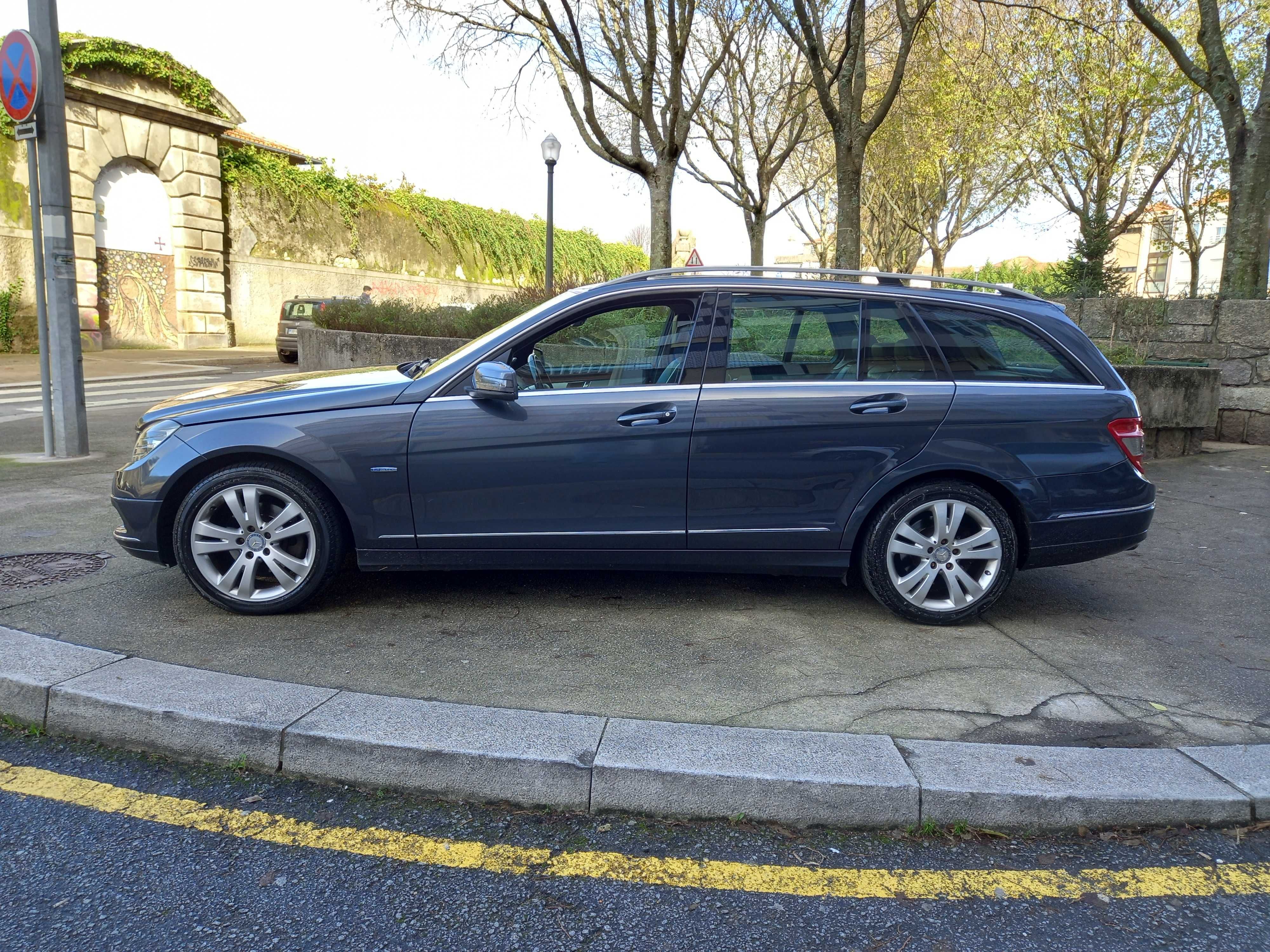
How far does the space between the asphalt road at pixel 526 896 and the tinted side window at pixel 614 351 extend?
2084 millimetres

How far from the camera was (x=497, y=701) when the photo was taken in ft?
11.0

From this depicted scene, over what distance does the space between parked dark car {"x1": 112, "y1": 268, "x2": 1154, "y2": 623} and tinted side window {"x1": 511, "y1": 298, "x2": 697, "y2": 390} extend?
1 centimetres

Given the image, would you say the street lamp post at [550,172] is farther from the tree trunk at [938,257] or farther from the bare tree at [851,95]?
the tree trunk at [938,257]

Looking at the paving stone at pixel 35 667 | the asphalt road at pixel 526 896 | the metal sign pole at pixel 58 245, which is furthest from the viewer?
the metal sign pole at pixel 58 245

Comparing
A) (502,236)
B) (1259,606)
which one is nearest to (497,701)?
(1259,606)

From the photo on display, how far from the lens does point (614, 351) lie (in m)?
4.43

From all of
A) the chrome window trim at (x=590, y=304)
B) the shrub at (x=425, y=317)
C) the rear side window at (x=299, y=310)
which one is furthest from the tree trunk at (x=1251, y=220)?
the rear side window at (x=299, y=310)

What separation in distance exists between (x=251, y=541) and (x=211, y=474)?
36 cm

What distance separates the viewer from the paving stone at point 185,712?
3.06 m

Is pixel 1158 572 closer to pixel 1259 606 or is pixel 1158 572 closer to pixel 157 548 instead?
pixel 1259 606

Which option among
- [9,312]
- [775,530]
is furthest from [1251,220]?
[9,312]

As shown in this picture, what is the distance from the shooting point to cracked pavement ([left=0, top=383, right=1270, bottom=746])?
134 inches

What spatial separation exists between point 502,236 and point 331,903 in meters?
35.6

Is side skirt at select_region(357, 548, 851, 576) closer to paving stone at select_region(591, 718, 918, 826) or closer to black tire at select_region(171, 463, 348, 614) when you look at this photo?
black tire at select_region(171, 463, 348, 614)
